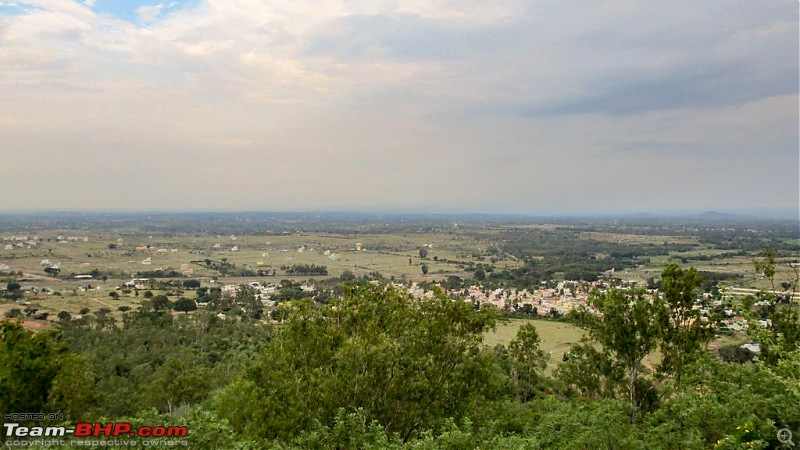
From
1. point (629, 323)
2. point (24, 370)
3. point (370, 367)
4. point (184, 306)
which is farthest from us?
point (184, 306)

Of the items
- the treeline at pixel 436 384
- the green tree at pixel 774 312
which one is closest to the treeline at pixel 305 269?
the treeline at pixel 436 384

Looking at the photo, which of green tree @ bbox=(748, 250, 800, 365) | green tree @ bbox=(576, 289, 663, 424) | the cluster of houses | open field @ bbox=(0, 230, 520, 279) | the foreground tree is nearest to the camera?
the foreground tree

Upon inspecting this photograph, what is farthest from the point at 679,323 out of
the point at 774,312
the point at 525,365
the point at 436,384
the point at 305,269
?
the point at 305,269

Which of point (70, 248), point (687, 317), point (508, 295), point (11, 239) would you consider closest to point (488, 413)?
point (687, 317)

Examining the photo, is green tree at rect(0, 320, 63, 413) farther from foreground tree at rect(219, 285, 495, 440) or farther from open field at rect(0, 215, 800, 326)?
open field at rect(0, 215, 800, 326)

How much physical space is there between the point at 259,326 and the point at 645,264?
85.4 metres

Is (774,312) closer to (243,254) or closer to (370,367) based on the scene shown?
(370,367)

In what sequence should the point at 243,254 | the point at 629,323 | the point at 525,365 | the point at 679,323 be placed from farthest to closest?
1. the point at 243,254
2. the point at 525,365
3. the point at 679,323
4. the point at 629,323

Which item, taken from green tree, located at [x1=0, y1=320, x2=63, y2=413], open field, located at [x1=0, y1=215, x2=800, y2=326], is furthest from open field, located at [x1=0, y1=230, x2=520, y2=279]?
green tree, located at [x1=0, y1=320, x2=63, y2=413]

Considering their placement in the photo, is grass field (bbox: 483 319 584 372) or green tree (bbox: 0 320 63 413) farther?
grass field (bbox: 483 319 584 372)

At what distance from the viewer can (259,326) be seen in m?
47.1

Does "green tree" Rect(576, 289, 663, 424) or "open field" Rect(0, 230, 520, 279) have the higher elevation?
"green tree" Rect(576, 289, 663, 424)

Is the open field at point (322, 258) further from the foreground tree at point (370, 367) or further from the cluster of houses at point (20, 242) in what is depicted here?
the foreground tree at point (370, 367)

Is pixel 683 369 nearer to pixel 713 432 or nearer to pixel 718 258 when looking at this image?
pixel 713 432
